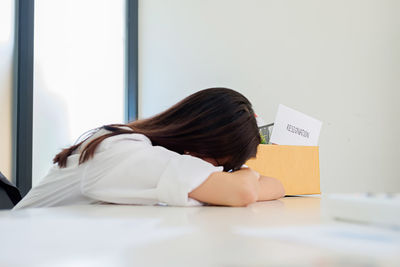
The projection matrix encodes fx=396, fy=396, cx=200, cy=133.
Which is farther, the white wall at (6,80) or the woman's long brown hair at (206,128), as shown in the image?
the white wall at (6,80)

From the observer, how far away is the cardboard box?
155cm

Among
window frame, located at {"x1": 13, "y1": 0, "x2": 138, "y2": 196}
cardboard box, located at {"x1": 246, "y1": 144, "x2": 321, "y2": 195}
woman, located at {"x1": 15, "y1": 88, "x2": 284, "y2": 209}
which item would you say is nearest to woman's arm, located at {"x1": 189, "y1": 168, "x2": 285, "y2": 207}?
woman, located at {"x1": 15, "y1": 88, "x2": 284, "y2": 209}

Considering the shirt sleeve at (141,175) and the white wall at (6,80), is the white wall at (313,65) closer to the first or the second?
the white wall at (6,80)

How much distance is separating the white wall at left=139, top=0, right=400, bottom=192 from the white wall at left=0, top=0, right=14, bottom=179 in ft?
2.99

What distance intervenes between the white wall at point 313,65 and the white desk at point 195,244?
2.09 m

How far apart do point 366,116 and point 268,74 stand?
25.4 inches

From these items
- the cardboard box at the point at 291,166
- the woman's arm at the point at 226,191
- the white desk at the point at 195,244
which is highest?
the white desk at the point at 195,244

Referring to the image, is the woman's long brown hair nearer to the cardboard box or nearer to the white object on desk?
the white object on desk

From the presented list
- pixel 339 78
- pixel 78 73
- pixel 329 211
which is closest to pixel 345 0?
pixel 339 78

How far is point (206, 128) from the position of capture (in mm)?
881

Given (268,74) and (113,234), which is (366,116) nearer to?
(268,74)

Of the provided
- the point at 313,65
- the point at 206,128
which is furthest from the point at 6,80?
the point at 313,65

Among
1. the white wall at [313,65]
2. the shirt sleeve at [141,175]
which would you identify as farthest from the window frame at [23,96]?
the shirt sleeve at [141,175]

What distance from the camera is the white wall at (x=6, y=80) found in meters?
1.74
